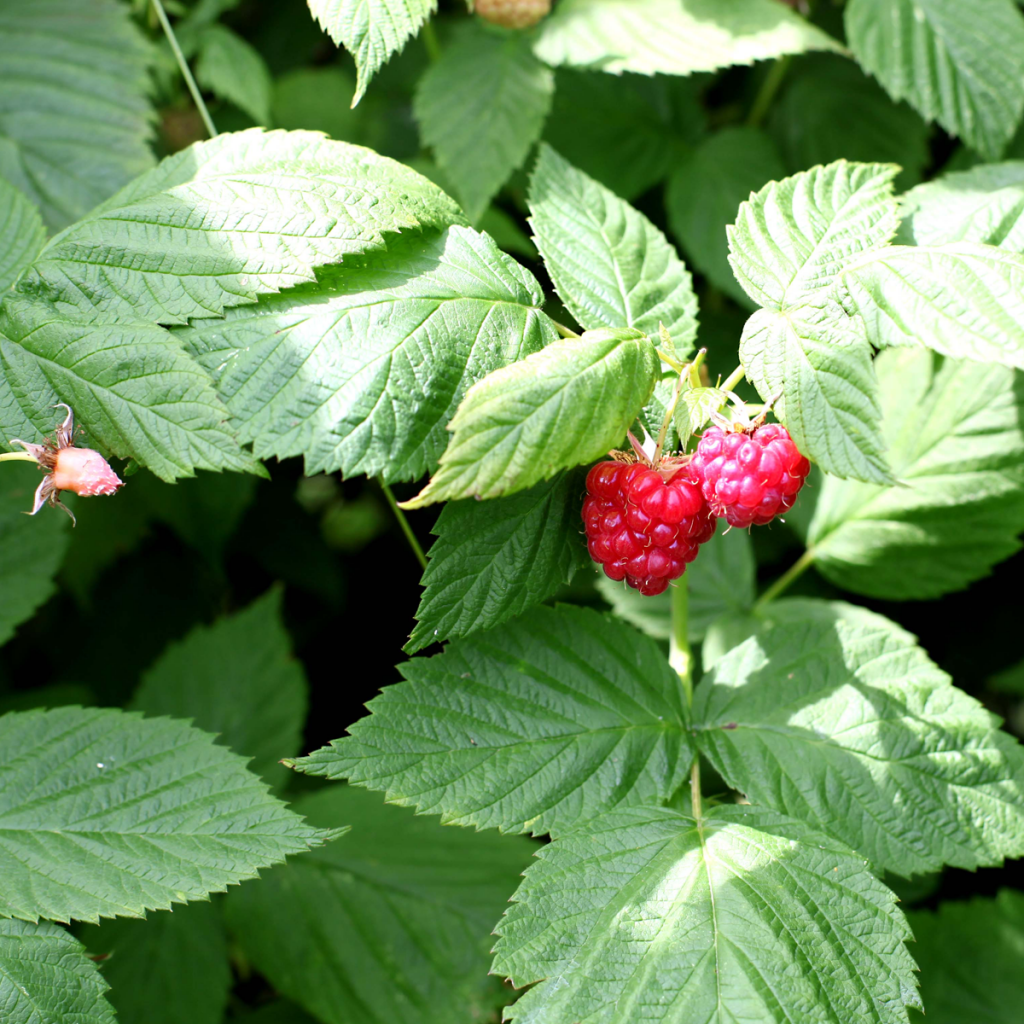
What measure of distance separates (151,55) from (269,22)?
0.69 meters

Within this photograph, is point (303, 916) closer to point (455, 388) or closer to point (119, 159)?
point (455, 388)

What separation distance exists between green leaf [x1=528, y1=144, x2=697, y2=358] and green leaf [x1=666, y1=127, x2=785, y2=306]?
19.3 inches

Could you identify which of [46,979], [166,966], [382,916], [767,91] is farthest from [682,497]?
[767,91]

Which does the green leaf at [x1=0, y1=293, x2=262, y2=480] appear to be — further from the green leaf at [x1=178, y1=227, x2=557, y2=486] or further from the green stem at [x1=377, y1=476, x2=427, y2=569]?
the green stem at [x1=377, y1=476, x2=427, y2=569]

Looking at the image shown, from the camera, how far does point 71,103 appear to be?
5.49 feet

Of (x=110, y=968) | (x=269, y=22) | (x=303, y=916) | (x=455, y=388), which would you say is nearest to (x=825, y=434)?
(x=455, y=388)

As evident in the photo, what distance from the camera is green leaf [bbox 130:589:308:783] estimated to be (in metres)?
1.78

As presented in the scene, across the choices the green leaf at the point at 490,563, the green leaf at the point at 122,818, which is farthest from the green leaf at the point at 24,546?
the green leaf at the point at 490,563

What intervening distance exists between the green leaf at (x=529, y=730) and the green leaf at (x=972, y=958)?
0.89 m

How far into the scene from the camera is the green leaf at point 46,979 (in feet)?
3.29

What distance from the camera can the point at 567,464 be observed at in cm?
92

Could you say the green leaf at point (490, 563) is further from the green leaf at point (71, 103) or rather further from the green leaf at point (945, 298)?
the green leaf at point (71, 103)

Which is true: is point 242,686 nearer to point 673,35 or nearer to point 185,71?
point 185,71

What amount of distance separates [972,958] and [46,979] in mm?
1555
